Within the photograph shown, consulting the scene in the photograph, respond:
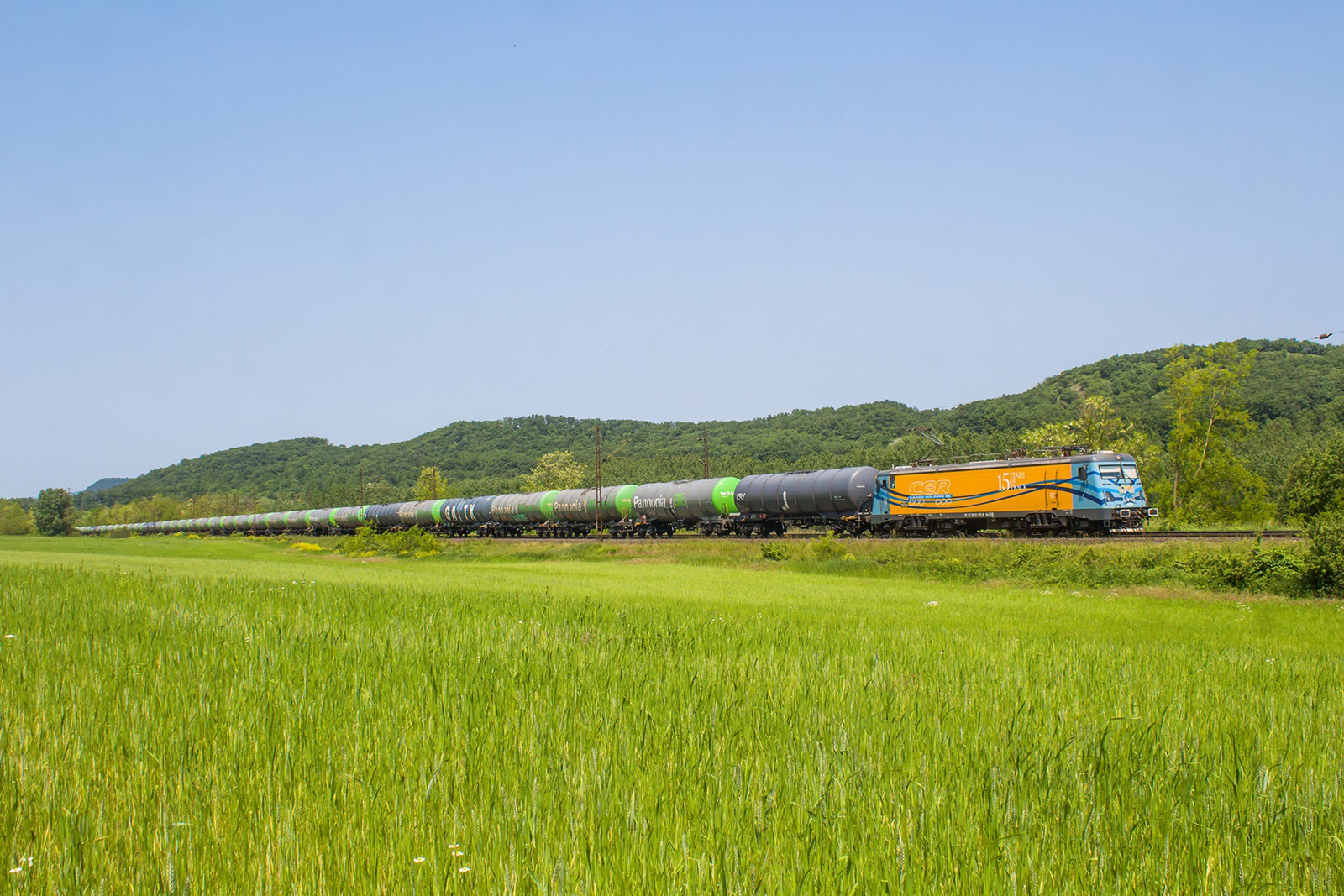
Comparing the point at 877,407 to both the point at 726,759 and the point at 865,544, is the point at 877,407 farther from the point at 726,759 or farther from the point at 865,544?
the point at 726,759

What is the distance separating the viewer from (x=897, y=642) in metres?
10.2

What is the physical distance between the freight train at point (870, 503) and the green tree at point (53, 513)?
97937 mm

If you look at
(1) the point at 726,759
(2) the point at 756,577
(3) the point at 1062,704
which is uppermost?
(1) the point at 726,759

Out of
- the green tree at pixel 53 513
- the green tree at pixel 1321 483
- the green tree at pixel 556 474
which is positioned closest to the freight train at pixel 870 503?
the green tree at pixel 1321 483

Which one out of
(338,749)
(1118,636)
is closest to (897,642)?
(1118,636)

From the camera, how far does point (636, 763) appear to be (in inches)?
170

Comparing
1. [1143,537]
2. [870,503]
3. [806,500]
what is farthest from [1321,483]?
[806,500]

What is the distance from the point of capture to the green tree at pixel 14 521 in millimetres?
125500

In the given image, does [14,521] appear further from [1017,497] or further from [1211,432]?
[1211,432]

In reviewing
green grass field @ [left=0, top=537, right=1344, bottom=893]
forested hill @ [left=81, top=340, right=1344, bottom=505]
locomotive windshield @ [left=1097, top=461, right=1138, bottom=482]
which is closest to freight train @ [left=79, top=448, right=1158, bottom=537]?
locomotive windshield @ [left=1097, top=461, right=1138, bottom=482]

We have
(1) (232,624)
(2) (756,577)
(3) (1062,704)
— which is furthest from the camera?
(2) (756,577)

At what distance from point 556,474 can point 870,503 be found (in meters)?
86.4

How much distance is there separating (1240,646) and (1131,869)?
11.6 meters

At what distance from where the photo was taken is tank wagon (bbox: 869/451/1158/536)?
114ft
